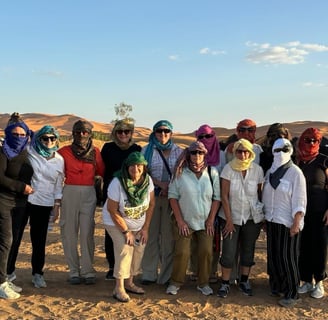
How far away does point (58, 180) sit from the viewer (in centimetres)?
596

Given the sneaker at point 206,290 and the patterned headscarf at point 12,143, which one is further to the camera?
the sneaker at point 206,290

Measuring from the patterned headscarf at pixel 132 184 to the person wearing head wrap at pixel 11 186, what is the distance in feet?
3.73

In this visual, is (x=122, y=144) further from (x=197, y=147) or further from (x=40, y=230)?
(x=40, y=230)

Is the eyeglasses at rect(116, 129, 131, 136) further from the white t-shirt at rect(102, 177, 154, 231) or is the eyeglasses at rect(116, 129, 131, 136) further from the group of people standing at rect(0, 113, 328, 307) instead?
the white t-shirt at rect(102, 177, 154, 231)

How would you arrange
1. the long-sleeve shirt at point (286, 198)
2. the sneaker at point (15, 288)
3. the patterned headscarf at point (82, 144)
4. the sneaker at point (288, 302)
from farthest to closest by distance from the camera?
1. the patterned headscarf at point (82, 144)
2. the sneaker at point (15, 288)
3. the sneaker at point (288, 302)
4. the long-sleeve shirt at point (286, 198)

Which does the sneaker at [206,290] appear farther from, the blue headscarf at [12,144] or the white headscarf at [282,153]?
the blue headscarf at [12,144]

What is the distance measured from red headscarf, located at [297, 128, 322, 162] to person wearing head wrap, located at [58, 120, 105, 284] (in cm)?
251

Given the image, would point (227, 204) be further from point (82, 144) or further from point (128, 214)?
point (82, 144)

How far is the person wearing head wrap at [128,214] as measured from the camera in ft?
18.0

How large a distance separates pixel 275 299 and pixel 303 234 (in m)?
0.86

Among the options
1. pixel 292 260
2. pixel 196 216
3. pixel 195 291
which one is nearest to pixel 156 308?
pixel 195 291

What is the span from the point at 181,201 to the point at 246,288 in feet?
4.53

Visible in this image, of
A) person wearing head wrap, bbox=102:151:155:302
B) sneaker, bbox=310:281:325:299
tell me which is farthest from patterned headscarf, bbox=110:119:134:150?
sneaker, bbox=310:281:325:299

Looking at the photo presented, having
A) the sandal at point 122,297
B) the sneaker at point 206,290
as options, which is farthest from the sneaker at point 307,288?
the sandal at point 122,297
